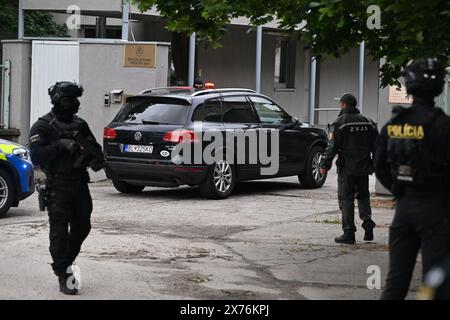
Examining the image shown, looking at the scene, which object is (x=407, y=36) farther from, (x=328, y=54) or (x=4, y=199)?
(x=4, y=199)

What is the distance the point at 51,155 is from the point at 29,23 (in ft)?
58.8

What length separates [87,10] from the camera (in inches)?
861

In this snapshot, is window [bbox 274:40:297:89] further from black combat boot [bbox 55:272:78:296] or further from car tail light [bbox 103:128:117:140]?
black combat boot [bbox 55:272:78:296]

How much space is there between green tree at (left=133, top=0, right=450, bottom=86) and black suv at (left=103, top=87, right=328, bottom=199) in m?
4.32

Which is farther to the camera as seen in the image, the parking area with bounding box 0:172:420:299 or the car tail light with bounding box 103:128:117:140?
the car tail light with bounding box 103:128:117:140

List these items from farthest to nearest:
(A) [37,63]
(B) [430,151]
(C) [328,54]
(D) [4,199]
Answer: (A) [37,63], (D) [4,199], (C) [328,54], (B) [430,151]

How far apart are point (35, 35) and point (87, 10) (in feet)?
11.5

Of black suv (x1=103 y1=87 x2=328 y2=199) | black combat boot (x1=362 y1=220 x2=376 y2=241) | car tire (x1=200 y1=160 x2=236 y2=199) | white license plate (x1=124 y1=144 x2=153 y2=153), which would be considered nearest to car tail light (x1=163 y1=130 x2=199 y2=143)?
black suv (x1=103 y1=87 x2=328 y2=199)

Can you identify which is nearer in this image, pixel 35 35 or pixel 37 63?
pixel 37 63

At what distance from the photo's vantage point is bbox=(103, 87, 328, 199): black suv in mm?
14703

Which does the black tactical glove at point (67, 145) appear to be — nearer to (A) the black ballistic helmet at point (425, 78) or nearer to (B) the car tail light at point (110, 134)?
(A) the black ballistic helmet at point (425, 78)

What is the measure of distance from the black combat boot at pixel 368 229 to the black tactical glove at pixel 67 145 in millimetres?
4593

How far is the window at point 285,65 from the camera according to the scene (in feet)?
94.9
